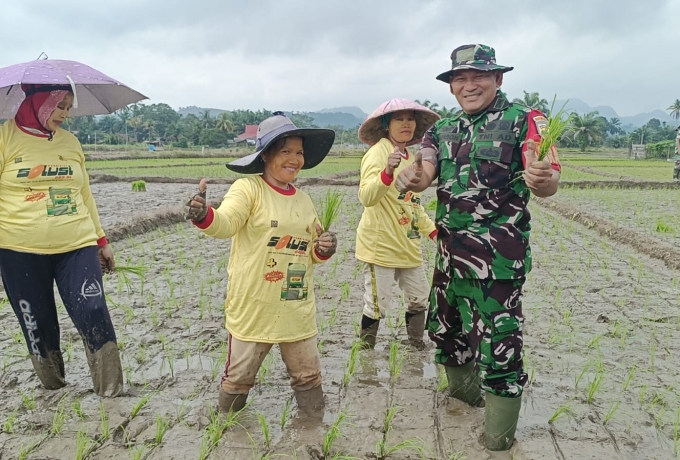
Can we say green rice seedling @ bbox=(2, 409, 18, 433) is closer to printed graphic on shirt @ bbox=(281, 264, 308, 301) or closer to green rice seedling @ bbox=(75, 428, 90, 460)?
green rice seedling @ bbox=(75, 428, 90, 460)

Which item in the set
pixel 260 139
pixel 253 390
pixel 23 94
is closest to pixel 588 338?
pixel 253 390

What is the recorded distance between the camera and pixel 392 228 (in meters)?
3.46

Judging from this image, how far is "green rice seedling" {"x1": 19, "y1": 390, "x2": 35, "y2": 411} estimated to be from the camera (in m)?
2.80

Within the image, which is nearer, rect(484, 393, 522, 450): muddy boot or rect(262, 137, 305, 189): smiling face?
rect(484, 393, 522, 450): muddy boot

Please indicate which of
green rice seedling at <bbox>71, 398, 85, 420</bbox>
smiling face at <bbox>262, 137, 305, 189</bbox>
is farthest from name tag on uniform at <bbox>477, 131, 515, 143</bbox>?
green rice seedling at <bbox>71, 398, 85, 420</bbox>

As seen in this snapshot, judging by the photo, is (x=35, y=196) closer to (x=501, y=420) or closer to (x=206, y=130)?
(x=501, y=420)

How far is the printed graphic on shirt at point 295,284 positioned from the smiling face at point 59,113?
1.42 metres

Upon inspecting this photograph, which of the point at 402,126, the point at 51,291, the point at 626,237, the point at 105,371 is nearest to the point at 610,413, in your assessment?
the point at 402,126

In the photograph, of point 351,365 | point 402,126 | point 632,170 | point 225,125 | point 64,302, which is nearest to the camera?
point 64,302

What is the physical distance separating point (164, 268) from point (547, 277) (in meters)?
3.91

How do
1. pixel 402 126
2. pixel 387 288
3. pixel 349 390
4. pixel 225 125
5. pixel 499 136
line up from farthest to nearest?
pixel 225 125, pixel 387 288, pixel 402 126, pixel 349 390, pixel 499 136

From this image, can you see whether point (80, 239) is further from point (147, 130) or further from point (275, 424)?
point (147, 130)

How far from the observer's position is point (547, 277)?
5609mm

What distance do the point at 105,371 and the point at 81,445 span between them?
0.63m
